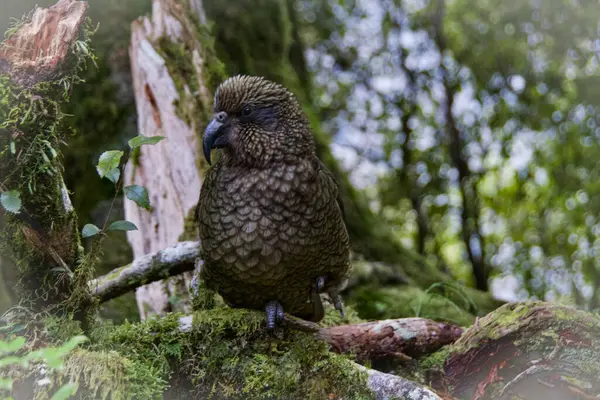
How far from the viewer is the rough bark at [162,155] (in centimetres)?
425

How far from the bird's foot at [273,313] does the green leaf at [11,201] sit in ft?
4.50

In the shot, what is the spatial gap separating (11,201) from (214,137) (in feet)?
4.03

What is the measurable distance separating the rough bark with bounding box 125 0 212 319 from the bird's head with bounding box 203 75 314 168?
4.30ft

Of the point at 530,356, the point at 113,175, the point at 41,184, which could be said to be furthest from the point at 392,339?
the point at 41,184

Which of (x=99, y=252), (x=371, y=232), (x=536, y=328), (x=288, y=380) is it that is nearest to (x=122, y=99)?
→ (x=371, y=232)

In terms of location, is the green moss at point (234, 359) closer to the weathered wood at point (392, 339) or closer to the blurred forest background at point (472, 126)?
the weathered wood at point (392, 339)

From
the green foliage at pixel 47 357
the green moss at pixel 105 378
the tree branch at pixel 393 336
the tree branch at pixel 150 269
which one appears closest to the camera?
the green foliage at pixel 47 357

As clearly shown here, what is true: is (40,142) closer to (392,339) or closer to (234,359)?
(234,359)

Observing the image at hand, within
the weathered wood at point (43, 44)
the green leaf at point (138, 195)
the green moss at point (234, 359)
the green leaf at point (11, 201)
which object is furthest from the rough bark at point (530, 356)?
the weathered wood at point (43, 44)

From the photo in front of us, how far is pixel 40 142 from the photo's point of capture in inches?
86.8

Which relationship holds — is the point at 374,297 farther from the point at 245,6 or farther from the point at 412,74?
the point at 412,74

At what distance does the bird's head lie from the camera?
3.00 meters

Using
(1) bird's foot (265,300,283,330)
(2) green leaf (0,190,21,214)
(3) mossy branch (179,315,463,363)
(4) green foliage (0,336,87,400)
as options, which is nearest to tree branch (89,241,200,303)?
(1) bird's foot (265,300,283,330)

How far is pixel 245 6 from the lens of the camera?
251 inches
